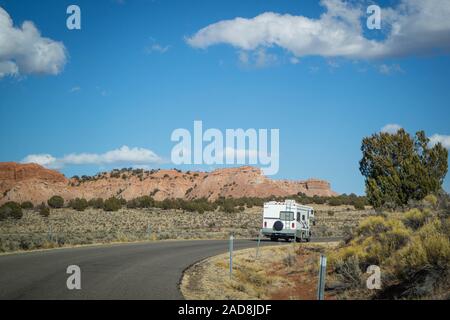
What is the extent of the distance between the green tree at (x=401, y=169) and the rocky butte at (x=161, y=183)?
77.4 meters

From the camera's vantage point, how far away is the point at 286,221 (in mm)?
31234

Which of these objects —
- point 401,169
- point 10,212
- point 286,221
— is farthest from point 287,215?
point 10,212

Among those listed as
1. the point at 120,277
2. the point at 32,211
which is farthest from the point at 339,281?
the point at 32,211

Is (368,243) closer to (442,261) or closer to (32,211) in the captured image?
(442,261)

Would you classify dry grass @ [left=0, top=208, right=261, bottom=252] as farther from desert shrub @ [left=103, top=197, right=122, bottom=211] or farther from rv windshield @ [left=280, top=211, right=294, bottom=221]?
rv windshield @ [left=280, top=211, right=294, bottom=221]

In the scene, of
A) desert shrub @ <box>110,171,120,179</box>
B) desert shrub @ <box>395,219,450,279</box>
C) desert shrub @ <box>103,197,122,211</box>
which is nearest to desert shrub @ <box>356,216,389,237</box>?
desert shrub @ <box>395,219,450,279</box>

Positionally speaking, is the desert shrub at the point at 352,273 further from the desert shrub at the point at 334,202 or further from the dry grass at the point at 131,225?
the desert shrub at the point at 334,202

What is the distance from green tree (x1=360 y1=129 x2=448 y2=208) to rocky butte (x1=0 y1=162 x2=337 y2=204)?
77.4 metres

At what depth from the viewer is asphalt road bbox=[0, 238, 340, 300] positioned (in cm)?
1035

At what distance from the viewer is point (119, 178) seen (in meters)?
126

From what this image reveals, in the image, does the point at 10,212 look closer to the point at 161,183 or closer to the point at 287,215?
the point at 287,215

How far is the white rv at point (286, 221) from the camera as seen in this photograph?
31.0 metres

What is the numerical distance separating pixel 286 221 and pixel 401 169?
30.1 ft

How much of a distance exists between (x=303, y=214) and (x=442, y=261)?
70.1ft
